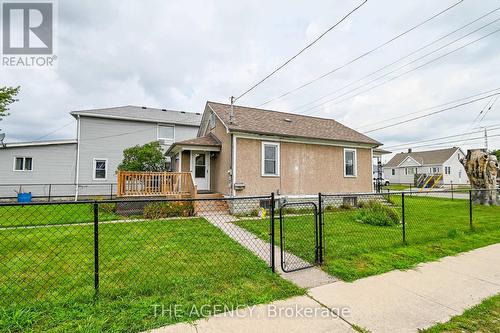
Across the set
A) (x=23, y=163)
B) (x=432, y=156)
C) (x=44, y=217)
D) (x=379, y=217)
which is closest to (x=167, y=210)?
(x=44, y=217)

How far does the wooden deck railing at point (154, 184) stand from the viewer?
10.2 meters

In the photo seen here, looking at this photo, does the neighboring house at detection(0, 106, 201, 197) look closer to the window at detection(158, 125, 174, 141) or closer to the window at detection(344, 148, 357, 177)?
the window at detection(158, 125, 174, 141)

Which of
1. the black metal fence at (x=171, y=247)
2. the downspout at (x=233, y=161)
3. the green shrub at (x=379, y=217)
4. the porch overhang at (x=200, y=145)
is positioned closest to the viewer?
the black metal fence at (x=171, y=247)

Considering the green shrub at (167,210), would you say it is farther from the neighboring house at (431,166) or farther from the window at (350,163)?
the neighboring house at (431,166)

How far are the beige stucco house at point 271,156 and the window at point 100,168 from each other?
7.45 meters

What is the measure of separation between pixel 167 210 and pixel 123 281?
20.2ft

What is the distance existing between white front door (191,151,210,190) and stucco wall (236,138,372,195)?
2822 millimetres

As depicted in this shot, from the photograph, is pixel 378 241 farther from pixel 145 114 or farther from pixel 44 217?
pixel 145 114

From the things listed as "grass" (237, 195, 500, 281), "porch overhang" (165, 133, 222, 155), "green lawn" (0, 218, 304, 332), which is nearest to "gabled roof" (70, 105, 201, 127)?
"porch overhang" (165, 133, 222, 155)

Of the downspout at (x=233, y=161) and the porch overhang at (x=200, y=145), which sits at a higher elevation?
the porch overhang at (x=200, y=145)

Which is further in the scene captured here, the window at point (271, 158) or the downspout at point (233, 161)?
the window at point (271, 158)

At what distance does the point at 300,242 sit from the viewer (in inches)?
223

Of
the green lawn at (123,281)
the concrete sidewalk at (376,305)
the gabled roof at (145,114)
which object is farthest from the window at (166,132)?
the concrete sidewalk at (376,305)

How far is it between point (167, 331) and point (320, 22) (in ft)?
26.3
